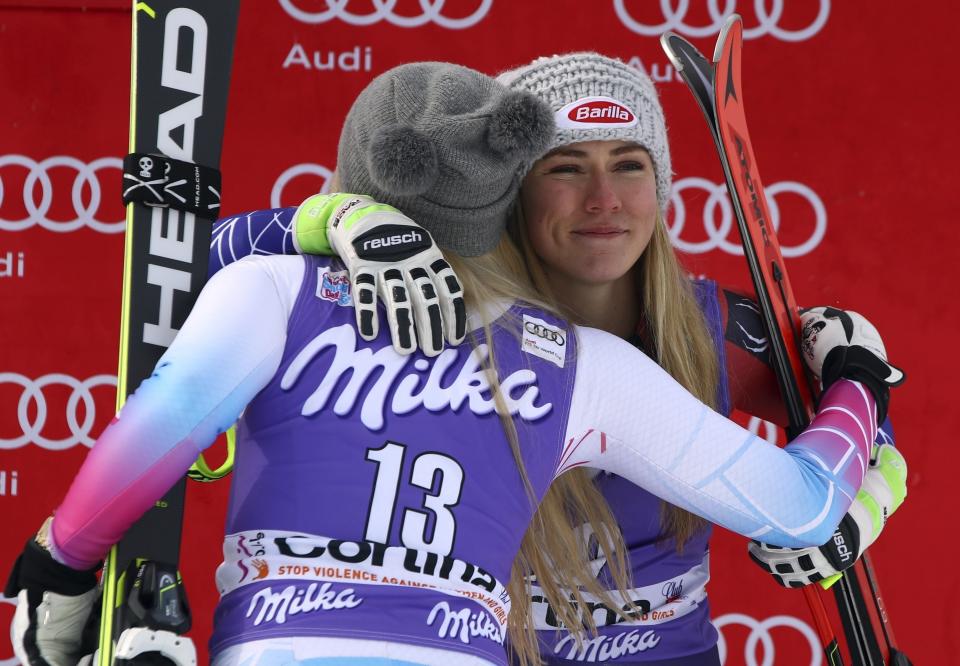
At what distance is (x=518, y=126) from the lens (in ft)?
4.35

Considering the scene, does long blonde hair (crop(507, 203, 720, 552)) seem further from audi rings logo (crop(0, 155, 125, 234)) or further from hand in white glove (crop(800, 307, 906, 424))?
audi rings logo (crop(0, 155, 125, 234))

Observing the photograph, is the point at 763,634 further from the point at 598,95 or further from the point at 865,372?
the point at 598,95

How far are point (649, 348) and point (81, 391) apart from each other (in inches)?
64.6

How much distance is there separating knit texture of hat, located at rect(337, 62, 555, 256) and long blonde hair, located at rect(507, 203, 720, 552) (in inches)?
12.0

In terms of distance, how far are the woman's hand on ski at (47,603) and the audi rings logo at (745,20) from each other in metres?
1.99

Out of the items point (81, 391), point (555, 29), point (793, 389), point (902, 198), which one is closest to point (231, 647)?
point (793, 389)

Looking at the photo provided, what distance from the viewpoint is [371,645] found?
119 centimetres

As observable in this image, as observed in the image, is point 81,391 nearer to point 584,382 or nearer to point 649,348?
point 649,348

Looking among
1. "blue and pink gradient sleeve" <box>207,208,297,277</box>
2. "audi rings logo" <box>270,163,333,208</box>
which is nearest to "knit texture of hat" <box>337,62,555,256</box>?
"blue and pink gradient sleeve" <box>207,208,297,277</box>

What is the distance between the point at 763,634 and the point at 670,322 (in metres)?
1.43

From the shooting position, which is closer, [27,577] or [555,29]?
[27,577]

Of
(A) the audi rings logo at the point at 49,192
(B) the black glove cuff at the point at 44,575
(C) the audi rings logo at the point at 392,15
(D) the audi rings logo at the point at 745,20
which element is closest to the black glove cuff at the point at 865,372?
(B) the black glove cuff at the point at 44,575

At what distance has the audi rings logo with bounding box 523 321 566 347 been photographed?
1.34 m

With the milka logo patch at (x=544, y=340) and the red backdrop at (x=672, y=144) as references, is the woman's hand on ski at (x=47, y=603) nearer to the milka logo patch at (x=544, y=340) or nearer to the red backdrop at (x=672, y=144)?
the milka logo patch at (x=544, y=340)
